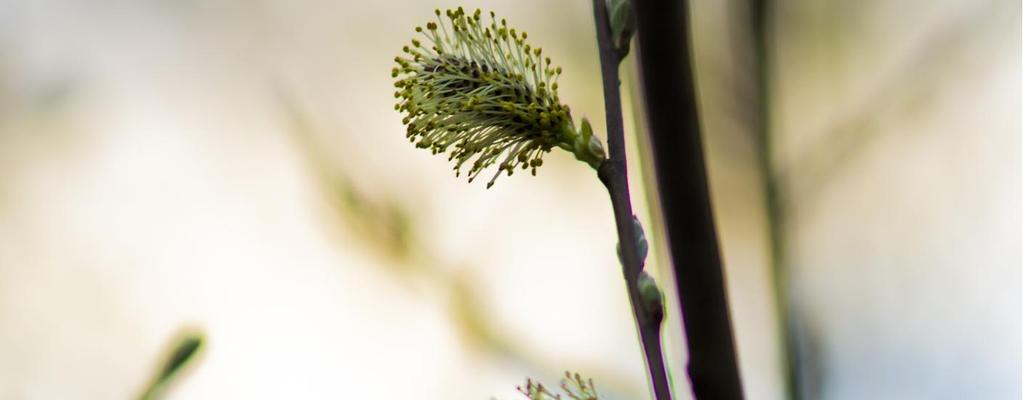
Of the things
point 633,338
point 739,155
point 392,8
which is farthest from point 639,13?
point 392,8

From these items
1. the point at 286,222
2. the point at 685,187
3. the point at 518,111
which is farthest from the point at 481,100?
the point at 286,222

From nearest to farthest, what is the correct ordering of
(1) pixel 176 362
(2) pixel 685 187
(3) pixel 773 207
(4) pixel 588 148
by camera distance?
(2) pixel 685 187 < (4) pixel 588 148 < (3) pixel 773 207 < (1) pixel 176 362

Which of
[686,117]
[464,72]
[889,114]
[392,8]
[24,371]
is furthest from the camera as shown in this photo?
[392,8]

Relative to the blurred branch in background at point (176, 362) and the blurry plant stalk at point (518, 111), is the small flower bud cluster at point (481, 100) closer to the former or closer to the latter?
the blurry plant stalk at point (518, 111)

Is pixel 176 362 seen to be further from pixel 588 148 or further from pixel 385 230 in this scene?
pixel 588 148

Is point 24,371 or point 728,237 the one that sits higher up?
point 24,371

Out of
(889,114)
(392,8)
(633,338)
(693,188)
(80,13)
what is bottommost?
(633,338)

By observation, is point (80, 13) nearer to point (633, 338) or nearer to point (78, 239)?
point (78, 239)

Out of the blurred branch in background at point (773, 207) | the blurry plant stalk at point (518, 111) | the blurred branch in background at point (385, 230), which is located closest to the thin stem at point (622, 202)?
the blurry plant stalk at point (518, 111)
